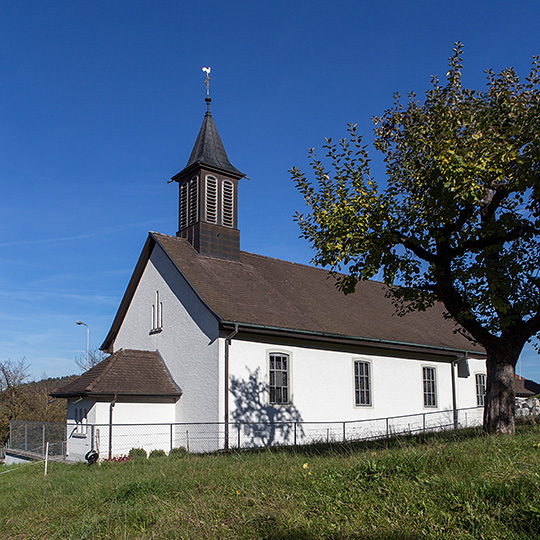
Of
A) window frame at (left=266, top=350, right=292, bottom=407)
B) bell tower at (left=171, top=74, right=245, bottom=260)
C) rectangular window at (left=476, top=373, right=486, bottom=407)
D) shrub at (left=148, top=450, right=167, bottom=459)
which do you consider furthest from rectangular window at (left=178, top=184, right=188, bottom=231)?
rectangular window at (left=476, top=373, right=486, bottom=407)

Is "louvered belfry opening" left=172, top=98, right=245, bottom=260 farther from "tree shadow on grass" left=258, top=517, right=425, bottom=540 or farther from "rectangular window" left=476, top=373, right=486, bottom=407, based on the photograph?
"tree shadow on grass" left=258, top=517, right=425, bottom=540

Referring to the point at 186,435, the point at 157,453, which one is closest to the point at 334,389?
the point at 186,435

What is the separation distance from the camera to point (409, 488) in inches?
247

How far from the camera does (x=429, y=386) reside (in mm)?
23766

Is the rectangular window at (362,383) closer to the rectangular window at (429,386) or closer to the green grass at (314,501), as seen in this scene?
the rectangular window at (429,386)

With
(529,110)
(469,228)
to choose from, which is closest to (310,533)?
(469,228)

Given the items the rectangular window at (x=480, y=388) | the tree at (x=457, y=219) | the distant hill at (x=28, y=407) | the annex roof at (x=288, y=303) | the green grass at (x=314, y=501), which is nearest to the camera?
the green grass at (x=314, y=501)

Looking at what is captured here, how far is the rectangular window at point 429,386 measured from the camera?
23.5 metres

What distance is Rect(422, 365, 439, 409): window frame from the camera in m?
23.4

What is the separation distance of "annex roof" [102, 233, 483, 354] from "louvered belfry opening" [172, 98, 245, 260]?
588 millimetres

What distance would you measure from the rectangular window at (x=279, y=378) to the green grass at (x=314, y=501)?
818 cm

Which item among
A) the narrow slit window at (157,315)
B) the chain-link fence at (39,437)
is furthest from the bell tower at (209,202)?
the chain-link fence at (39,437)

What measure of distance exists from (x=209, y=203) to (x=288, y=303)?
499 centimetres

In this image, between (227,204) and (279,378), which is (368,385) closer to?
(279,378)
